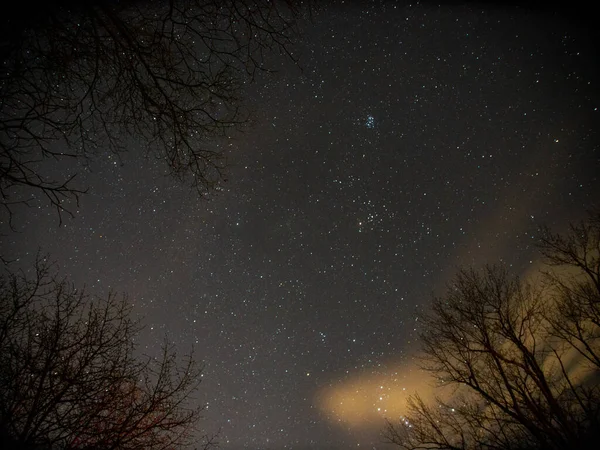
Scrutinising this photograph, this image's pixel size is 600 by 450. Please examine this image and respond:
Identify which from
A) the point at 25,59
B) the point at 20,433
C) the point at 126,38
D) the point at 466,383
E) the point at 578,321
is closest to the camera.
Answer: the point at 25,59

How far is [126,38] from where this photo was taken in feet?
8.63

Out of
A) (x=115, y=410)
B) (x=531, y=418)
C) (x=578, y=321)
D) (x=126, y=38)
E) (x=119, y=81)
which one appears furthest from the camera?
(x=578, y=321)

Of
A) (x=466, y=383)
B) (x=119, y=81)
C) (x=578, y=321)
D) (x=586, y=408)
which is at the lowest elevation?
(x=586, y=408)

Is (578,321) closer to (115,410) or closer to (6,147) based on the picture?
(115,410)

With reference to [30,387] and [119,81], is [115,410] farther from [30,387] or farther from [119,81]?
[119,81]

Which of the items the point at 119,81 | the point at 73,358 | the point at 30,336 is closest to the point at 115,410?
the point at 73,358

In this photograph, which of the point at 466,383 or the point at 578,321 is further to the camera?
the point at 578,321

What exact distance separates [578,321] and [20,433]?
39.8 ft

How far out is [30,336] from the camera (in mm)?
4625

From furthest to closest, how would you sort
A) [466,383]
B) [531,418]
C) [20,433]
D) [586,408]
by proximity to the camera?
[466,383]
[531,418]
[586,408]
[20,433]

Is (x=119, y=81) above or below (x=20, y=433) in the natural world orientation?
above

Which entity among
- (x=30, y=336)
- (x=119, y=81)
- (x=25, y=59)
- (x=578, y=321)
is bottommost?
(x=578, y=321)

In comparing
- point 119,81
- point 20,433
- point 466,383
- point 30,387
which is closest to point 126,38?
point 119,81

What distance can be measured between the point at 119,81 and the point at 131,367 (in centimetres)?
424
